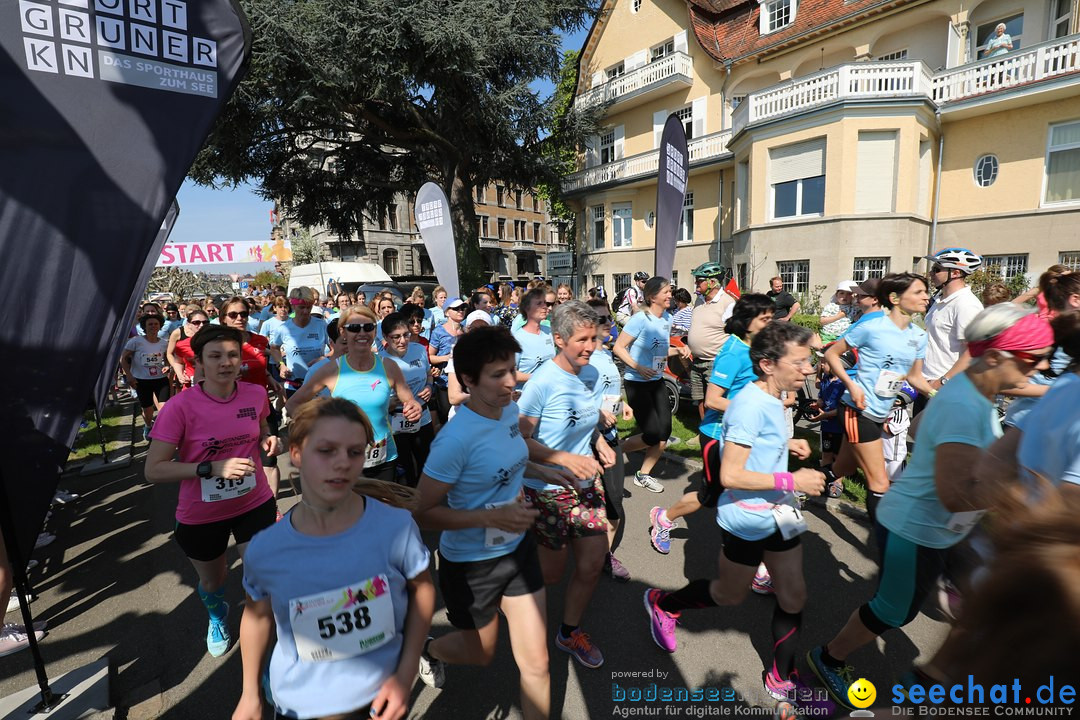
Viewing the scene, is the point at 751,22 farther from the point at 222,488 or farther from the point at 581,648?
the point at 222,488

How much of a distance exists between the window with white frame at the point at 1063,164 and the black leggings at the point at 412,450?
20.0 m

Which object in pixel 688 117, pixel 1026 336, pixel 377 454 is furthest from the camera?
pixel 688 117

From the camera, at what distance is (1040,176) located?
1548cm

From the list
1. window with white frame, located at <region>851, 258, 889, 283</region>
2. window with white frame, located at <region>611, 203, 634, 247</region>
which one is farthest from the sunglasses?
window with white frame, located at <region>611, 203, 634, 247</region>

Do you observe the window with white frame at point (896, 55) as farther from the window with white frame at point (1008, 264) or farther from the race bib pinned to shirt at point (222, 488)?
the race bib pinned to shirt at point (222, 488)

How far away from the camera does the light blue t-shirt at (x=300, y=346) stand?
6.75 m

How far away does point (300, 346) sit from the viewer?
22.3 feet

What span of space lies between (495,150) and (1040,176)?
16969 millimetres

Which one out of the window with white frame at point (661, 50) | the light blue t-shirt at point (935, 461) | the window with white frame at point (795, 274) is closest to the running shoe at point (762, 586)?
the light blue t-shirt at point (935, 461)

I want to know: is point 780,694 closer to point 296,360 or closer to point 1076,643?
point 1076,643

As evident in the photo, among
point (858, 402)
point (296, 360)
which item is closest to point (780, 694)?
point (858, 402)

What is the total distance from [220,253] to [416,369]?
Answer: 27.7 m

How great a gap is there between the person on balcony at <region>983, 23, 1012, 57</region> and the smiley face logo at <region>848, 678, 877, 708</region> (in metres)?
20.3

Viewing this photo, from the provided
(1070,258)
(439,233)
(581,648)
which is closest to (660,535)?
(581,648)
